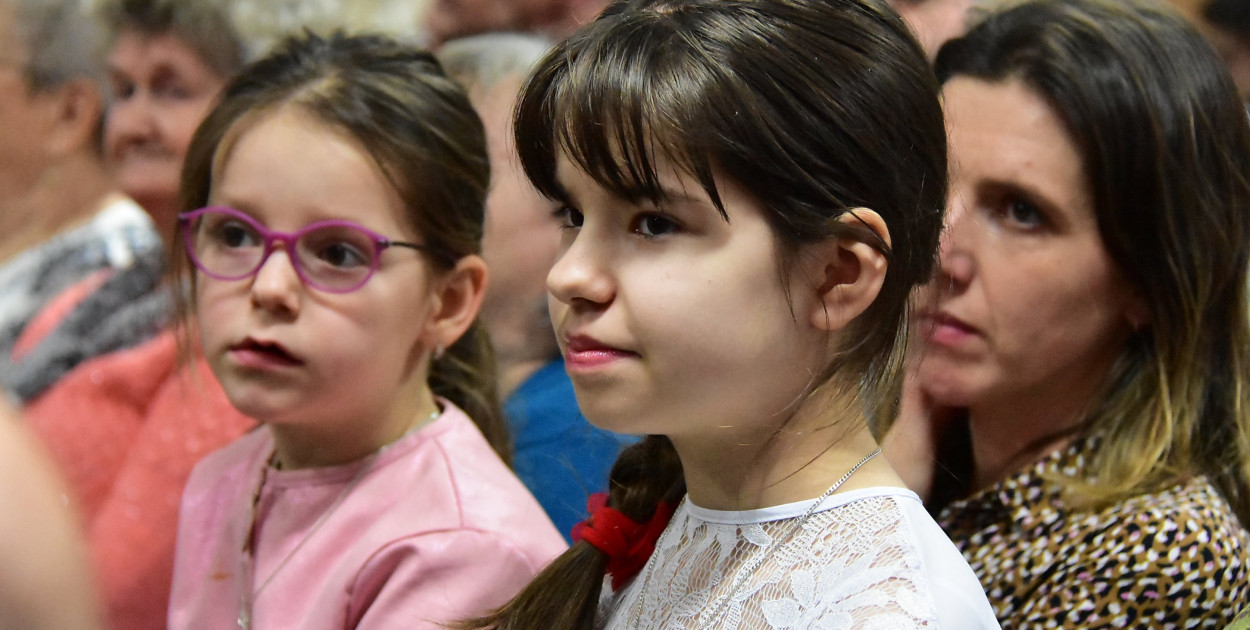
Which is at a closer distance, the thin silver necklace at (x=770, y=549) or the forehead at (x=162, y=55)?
the thin silver necklace at (x=770, y=549)

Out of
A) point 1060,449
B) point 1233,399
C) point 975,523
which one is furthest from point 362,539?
point 1233,399

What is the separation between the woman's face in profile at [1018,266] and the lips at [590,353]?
53cm

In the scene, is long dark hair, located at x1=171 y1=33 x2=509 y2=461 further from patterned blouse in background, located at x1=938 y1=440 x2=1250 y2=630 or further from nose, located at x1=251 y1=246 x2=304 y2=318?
patterned blouse in background, located at x1=938 y1=440 x2=1250 y2=630

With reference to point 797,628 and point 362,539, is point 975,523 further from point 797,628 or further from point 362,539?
point 362,539

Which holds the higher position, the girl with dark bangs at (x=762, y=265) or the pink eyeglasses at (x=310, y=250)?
the girl with dark bangs at (x=762, y=265)

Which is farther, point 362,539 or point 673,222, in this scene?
point 362,539

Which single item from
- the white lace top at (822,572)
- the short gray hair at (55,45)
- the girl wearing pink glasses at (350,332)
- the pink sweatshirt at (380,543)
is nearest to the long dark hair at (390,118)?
the girl wearing pink glasses at (350,332)

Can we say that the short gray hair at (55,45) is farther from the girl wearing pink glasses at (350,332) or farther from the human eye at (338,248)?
the human eye at (338,248)

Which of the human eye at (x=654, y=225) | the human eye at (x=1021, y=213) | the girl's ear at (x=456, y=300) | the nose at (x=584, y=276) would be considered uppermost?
the human eye at (x=654, y=225)

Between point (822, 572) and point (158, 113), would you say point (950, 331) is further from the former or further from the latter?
point (158, 113)

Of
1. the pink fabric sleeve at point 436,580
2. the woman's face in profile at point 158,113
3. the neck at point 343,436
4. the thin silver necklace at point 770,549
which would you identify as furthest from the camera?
the woman's face in profile at point 158,113

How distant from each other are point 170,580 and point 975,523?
4.15 ft

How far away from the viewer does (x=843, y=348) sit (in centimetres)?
110

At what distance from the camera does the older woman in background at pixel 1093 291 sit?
1.43 m
